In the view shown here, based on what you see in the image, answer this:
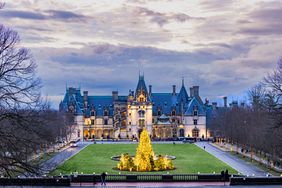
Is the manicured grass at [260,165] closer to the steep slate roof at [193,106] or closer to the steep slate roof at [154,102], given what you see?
the steep slate roof at [193,106]

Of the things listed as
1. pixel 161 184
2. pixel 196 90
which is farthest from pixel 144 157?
pixel 196 90

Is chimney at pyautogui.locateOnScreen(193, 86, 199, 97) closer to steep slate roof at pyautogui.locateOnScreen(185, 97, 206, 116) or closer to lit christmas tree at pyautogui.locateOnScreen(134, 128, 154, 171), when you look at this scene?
steep slate roof at pyautogui.locateOnScreen(185, 97, 206, 116)

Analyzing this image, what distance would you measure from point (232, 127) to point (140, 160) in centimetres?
4548

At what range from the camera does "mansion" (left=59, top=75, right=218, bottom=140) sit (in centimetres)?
13400

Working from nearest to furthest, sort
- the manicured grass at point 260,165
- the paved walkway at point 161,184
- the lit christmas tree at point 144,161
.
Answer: the paved walkway at point 161,184 < the manicured grass at point 260,165 < the lit christmas tree at point 144,161

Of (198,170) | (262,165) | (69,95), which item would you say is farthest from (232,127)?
(69,95)

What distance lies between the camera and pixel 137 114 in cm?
13375

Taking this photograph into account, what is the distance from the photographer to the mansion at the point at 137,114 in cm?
13400

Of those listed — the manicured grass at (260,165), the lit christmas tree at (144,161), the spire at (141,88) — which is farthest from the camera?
the spire at (141,88)

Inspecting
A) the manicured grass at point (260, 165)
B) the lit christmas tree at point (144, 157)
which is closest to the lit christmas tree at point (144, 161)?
the lit christmas tree at point (144, 157)

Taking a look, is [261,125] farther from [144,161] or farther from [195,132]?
[195,132]

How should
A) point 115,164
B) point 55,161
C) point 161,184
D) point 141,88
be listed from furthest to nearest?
1. point 141,88
2. point 55,161
3. point 115,164
4. point 161,184

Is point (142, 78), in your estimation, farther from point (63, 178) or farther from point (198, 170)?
point (63, 178)

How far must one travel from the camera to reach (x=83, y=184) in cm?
4688
